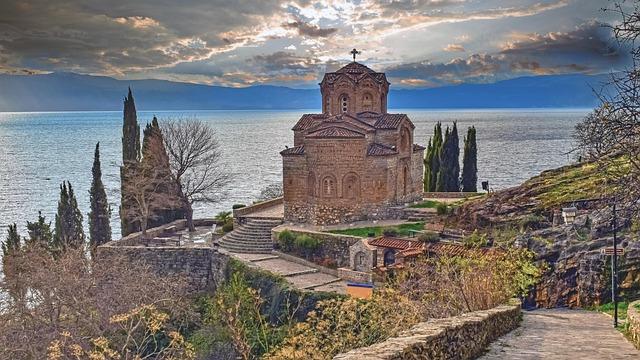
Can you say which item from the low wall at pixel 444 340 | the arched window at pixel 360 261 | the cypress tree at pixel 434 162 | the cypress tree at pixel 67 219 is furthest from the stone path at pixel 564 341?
the cypress tree at pixel 434 162

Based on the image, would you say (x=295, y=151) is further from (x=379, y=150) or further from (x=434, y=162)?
(x=434, y=162)

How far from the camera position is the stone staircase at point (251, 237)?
1243 inches

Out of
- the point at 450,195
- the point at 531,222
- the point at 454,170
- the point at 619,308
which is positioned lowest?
the point at 619,308

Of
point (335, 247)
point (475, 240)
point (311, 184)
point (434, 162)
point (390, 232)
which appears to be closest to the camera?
point (475, 240)

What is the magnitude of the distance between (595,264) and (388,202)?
18574 mm

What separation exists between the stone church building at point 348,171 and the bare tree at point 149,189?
27.3 feet

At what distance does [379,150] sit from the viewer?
32.7 metres

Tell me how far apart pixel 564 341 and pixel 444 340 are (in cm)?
313

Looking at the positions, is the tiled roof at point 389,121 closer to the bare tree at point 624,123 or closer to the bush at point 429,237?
the bush at point 429,237

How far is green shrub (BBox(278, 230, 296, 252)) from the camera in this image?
30078 mm

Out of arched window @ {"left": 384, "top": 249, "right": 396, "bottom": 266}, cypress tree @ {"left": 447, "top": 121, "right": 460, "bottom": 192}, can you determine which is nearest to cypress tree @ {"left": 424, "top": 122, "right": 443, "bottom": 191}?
cypress tree @ {"left": 447, "top": 121, "right": 460, "bottom": 192}

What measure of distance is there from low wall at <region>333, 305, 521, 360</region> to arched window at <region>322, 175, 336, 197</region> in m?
21.5

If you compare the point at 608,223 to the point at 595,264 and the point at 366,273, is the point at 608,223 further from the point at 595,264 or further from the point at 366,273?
the point at 366,273

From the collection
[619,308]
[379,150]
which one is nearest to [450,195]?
[379,150]
